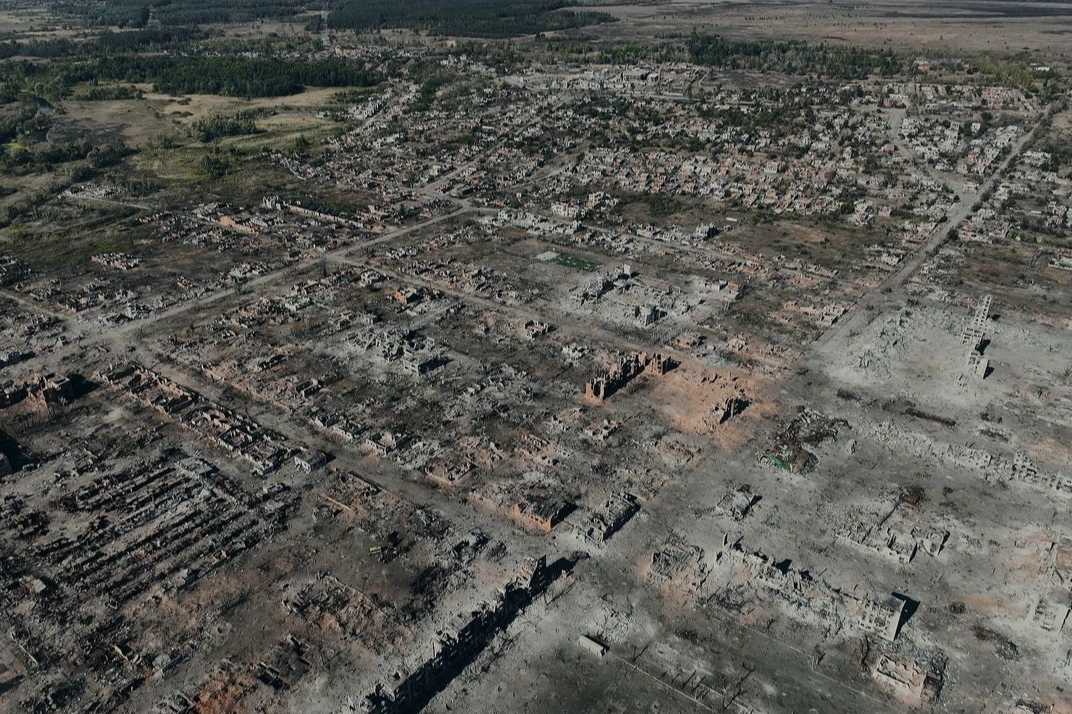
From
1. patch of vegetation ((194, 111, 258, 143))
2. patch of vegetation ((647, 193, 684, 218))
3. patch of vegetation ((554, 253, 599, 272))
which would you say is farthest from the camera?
patch of vegetation ((194, 111, 258, 143))

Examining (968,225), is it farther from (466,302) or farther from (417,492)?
(417,492)

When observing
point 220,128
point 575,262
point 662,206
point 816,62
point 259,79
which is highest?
point 816,62

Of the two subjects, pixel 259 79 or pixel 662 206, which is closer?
pixel 662 206

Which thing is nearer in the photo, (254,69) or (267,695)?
(267,695)

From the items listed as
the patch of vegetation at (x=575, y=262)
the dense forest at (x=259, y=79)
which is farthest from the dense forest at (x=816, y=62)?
the patch of vegetation at (x=575, y=262)

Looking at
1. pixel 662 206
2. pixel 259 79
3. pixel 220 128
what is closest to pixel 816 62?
pixel 662 206

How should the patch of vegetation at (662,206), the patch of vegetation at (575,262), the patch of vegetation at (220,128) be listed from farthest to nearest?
the patch of vegetation at (220,128), the patch of vegetation at (662,206), the patch of vegetation at (575,262)

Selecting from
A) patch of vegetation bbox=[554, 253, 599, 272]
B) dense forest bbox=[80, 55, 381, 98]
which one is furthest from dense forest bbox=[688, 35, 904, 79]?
patch of vegetation bbox=[554, 253, 599, 272]

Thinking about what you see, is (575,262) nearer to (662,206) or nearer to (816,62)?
(662,206)

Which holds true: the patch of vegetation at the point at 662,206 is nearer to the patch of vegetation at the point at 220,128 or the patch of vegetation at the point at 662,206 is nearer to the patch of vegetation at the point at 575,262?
the patch of vegetation at the point at 575,262

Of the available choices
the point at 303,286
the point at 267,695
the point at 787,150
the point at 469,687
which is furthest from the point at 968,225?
the point at 267,695

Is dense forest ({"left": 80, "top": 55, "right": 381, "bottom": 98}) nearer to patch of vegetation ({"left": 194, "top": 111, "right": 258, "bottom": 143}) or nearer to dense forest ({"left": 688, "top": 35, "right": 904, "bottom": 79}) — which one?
patch of vegetation ({"left": 194, "top": 111, "right": 258, "bottom": 143})
